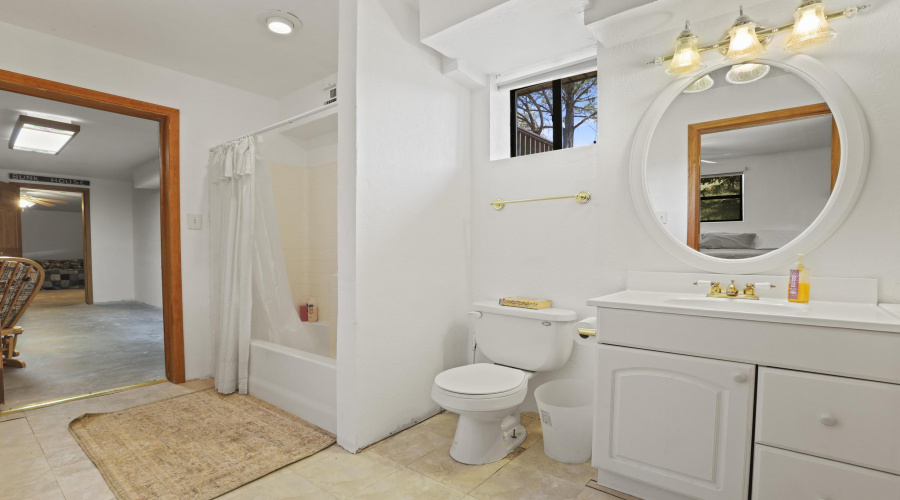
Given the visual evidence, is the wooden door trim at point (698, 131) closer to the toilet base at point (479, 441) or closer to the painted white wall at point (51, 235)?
the toilet base at point (479, 441)

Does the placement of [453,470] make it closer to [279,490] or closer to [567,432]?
Result: [567,432]

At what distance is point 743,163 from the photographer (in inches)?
67.1

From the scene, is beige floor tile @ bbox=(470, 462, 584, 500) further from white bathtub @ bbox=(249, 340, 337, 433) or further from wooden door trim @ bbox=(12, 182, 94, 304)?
A: wooden door trim @ bbox=(12, 182, 94, 304)

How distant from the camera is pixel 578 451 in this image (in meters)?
1.78

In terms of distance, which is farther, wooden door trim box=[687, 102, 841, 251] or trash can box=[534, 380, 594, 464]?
trash can box=[534, 380, 594, 464]

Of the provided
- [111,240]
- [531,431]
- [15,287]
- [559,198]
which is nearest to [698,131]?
[559,198]

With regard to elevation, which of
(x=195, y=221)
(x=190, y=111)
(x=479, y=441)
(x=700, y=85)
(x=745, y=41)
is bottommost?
(x=479, y=441)

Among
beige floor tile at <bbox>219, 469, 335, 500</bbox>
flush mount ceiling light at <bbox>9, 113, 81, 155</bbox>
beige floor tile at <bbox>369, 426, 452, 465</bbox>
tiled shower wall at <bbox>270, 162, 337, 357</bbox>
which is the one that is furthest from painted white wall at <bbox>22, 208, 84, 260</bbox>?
beige floor tile at <bbox>369, 426, 452, 465</bbox>

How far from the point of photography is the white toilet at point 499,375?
1689 mm

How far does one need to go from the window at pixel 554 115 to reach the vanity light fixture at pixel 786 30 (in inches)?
20.7

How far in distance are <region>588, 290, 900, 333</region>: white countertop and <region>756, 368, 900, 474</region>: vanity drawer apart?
16 centimetres

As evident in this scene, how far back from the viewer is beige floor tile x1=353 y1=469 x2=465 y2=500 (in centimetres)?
155

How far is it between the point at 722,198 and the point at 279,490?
7.04ft

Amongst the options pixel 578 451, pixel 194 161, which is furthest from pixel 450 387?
pixel 194 161
